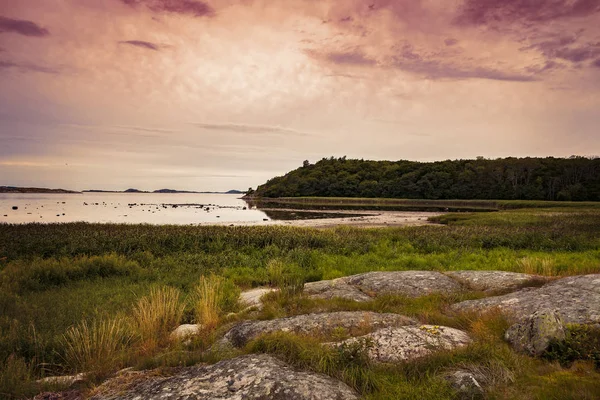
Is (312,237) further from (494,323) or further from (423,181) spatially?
(423,181)

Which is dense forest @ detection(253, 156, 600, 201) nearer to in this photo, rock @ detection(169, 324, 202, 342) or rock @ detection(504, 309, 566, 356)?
rock @ detection(504, 309, 566, 356)

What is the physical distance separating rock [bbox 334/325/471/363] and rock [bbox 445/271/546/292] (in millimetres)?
5225

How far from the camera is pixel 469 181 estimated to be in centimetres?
15088

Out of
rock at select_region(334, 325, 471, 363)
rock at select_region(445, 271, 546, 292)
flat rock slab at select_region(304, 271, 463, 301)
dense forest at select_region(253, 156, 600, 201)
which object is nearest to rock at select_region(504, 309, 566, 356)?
rock at select_region(334, 325, 471, 363)

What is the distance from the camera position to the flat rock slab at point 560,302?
7.32 m

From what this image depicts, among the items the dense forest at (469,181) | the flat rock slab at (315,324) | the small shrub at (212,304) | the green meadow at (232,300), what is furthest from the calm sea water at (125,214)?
the dense forest at (469,181)

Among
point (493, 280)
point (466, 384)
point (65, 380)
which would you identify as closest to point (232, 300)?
point (65, 380)

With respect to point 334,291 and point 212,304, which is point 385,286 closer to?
point 334,291

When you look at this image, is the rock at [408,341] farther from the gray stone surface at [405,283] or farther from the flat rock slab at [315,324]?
the gray stone surface at [405,283]

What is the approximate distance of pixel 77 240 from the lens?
23.1 metres

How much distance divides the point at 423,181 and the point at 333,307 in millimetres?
155437

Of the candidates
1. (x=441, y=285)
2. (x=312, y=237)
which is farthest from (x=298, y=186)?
(x=441, y=285)

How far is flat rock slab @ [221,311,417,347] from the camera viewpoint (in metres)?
7.49

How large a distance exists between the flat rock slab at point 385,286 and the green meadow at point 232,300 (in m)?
0.95
